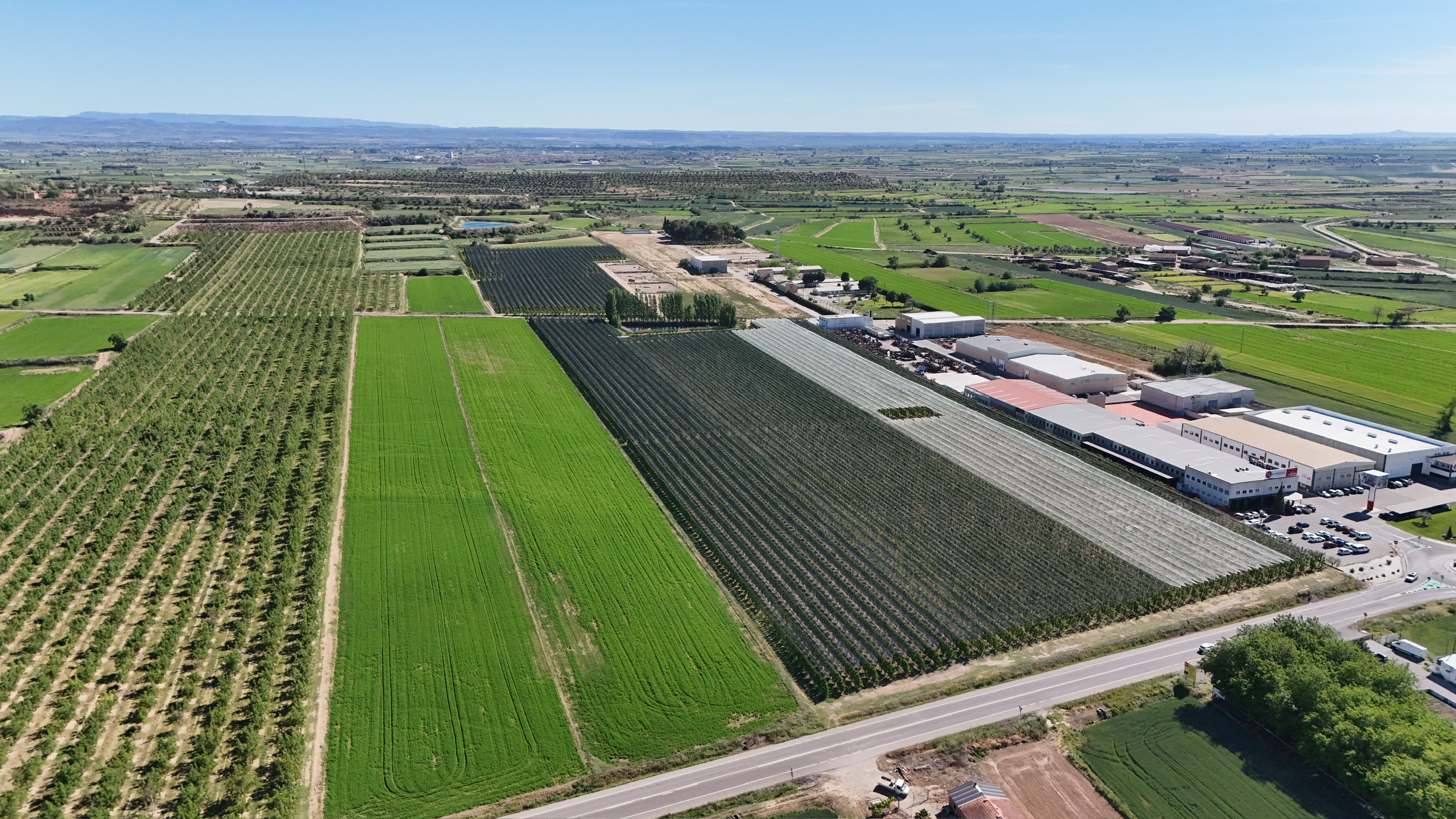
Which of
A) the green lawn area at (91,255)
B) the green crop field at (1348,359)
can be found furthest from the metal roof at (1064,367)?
the green lawn area at (91,255)

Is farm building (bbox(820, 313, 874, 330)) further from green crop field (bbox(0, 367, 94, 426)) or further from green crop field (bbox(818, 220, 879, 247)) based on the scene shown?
green crop field (bbox(0, 367, 94, 426))

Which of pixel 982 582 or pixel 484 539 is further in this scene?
pixel 484 539

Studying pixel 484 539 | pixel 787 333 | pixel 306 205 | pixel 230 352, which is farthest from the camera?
pixel 306 205

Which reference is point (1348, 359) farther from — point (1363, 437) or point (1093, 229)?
point (1093, 229)

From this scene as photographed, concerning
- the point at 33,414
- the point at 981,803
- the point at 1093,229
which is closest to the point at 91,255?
the point at 33,414

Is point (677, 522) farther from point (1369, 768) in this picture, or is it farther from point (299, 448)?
point (1369, 768)

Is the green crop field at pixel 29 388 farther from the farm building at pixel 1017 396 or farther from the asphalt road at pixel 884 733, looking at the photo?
the farm building at pixel 1017 396

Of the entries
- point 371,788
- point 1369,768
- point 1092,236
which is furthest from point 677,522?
point 1092,236
